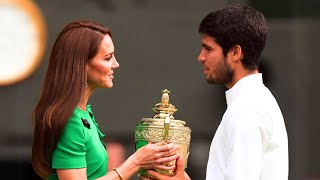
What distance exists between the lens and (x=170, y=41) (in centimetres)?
677

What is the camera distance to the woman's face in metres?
3.89

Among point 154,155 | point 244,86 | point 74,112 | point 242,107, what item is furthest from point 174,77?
point 242,107

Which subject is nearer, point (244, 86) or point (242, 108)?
point (242, 108)

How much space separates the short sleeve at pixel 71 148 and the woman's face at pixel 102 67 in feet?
0.70

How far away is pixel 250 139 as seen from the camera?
3.48 meters

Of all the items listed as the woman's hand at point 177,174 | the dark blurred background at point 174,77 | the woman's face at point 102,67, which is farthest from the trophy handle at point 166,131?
the dark blurred background at point 174,77

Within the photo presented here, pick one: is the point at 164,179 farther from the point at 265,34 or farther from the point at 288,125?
the point at 288,125

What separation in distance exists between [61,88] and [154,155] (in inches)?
19.6

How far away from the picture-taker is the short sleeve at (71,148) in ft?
12.3

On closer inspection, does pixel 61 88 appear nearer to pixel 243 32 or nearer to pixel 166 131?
pixel 166 131

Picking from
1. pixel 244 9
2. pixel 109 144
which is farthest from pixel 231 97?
pixel 109 144

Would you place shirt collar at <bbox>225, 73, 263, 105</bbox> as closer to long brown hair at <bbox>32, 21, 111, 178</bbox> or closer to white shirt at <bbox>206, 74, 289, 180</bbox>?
white shirt at <bbox>206, 74, 289, 180</bbox>

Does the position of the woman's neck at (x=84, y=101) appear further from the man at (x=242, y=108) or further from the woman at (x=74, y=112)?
the man at (x=242, y=108)

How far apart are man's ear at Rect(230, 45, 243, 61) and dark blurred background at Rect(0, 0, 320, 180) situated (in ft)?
9.62
